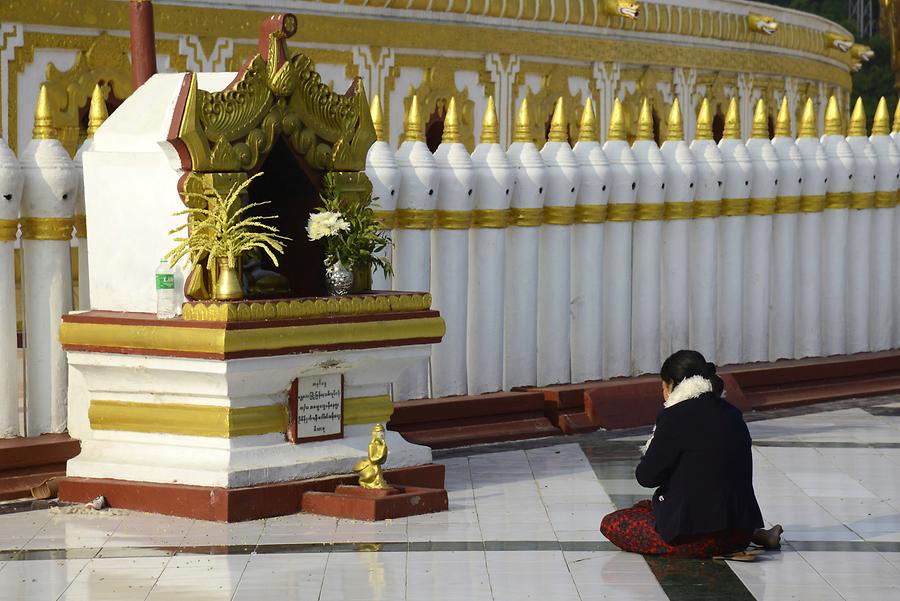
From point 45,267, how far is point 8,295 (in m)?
0.23

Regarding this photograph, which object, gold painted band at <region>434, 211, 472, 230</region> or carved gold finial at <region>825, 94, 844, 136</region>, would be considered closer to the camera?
gold painted band at <region>434, 211, 472, 230</region>

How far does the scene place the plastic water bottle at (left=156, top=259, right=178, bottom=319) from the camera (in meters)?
7.96

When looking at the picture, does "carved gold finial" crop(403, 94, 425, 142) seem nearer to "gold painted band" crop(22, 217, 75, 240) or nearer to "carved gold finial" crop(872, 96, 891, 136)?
"gold painted band" crop(22, 217, 75, 240)

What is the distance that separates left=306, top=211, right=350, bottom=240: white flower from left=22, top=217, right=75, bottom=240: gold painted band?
3.90 feet

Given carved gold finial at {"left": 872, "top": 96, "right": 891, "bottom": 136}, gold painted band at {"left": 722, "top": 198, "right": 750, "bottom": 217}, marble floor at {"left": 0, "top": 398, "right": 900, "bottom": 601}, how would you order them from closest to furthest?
marble floor at {"left": 0, "top": 398, "right": 900, "bottom": 601} < gold painted band at {"left": 722, "top": 198, "right": 750, "bottom": 217} < carved gold finial at {"left": 872, "top": 96, "right": 891, "bottom": 136}

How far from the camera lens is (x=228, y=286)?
786 centimetres

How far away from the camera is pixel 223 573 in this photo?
6738 mm

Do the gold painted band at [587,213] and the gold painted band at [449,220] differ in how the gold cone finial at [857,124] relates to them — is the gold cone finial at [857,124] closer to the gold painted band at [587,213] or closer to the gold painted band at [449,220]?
the gold painted band at [587,213]

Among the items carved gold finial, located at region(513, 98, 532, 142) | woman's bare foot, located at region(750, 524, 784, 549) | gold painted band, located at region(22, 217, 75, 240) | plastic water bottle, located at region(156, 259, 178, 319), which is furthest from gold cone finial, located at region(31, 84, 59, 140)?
woman's bare foot, located at region(750, 524, 784, 549)

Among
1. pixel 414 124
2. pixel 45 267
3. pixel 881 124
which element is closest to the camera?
pixel 45 267

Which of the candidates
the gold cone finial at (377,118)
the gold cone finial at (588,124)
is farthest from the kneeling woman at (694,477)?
the gold cone finial at (588,124)

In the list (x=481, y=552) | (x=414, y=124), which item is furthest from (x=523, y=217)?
(x=481, y=552)

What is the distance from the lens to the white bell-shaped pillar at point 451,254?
1005 centimetres

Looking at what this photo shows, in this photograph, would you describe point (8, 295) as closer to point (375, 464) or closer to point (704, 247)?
point (375, 464)
